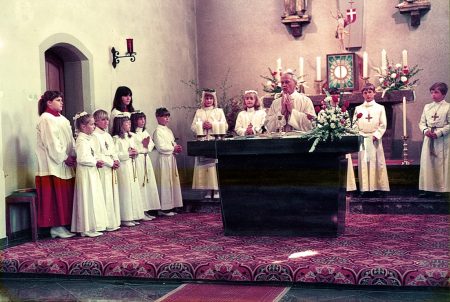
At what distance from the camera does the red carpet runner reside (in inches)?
211

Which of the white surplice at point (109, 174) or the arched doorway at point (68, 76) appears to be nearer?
the white surplice at point (109, 174)

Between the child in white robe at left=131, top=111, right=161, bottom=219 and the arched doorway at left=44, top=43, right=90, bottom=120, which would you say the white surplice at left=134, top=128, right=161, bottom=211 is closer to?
the child in white robe at left=131, top=111, right=161, bottom=219

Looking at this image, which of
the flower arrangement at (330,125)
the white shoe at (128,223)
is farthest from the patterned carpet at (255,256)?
the flower arrangement at (330,125)

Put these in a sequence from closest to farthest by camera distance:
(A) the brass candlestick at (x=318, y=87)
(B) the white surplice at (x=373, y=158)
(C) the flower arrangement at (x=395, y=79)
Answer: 1. (B) the white surplice at (x=373, y=158)
2. (C) the flower arrangement at (x=395, y=79)
3. (A) the brass candlestick at (x=318, y=87)

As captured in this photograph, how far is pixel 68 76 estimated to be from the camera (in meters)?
9.45

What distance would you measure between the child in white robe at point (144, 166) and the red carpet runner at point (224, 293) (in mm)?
3815

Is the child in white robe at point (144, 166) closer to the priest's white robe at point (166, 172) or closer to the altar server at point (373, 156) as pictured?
the priest's white robe at point (166, 172)

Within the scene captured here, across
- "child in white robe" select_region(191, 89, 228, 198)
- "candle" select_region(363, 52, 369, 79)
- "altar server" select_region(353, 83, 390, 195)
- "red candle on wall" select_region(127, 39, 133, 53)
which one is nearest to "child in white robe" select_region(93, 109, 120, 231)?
"red candle on wall" select_region(127, 39, 133, 53)

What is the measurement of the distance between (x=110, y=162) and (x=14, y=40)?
194 centimetres

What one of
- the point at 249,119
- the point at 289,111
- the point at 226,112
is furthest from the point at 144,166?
the point at 226,112

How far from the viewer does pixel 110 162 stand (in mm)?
8438

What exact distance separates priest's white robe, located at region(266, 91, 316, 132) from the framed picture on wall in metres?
4.56

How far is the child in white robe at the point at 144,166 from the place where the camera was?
31.3ft

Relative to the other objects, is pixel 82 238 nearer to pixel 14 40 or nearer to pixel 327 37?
pixel 14 40
